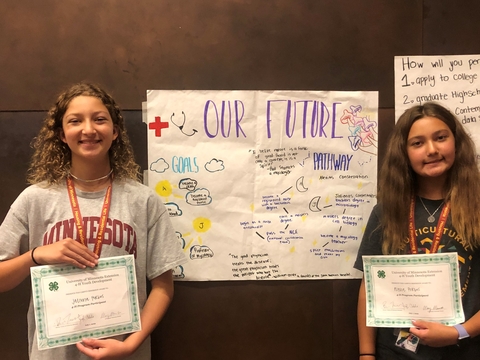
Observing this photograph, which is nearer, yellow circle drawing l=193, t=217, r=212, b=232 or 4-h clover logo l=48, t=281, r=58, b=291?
4-h clover logo l=48, t=281, r=58, b=291

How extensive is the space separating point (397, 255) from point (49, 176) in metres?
1.04

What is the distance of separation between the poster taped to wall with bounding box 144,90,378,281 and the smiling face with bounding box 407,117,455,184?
212 mm

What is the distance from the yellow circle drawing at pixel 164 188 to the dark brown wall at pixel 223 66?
0.49 feet

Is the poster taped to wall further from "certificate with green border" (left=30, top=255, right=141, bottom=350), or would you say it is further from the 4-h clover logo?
the 4-h clover logo

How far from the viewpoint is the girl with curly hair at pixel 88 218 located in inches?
40.1

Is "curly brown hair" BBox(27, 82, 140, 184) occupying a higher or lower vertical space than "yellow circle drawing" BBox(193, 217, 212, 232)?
higher

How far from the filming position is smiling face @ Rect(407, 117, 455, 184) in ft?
3.71

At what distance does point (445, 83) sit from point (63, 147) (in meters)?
1.32

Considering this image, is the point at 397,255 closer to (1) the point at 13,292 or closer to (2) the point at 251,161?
(2) the point at 251,161

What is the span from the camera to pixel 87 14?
128cm
